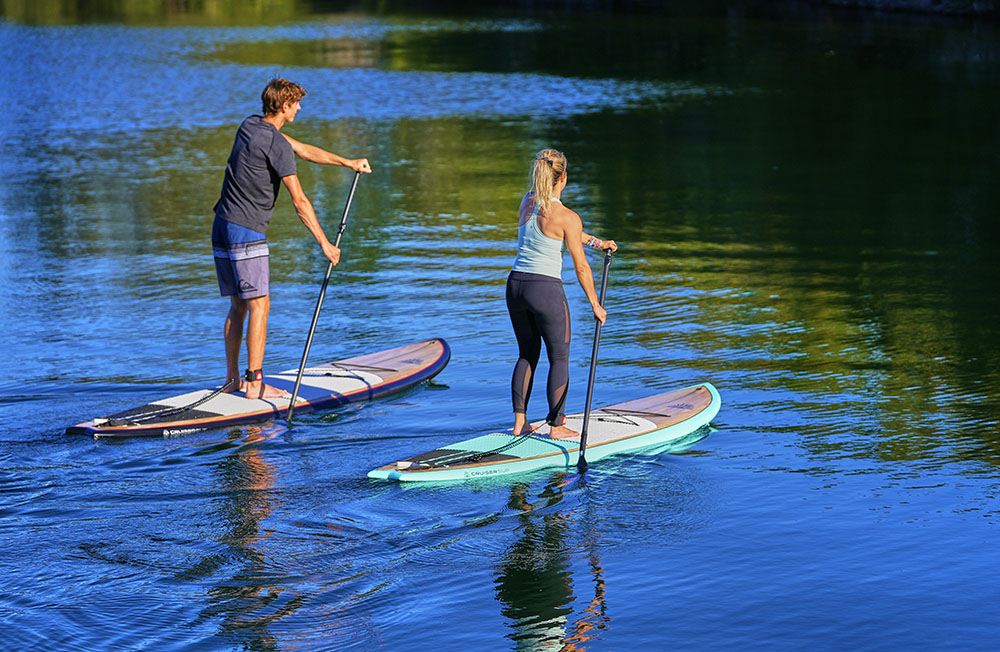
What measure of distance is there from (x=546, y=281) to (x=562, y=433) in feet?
3.48

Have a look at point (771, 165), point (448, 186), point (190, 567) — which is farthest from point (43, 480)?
point (771, 165)

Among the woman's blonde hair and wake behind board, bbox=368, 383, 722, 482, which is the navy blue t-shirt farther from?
wake behind board, bbox=368, 383, 722, 482

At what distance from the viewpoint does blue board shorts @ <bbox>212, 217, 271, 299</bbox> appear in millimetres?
9008

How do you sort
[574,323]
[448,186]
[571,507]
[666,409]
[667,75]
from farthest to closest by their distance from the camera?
[667,75] → [448,186] → [574,323] → [666,409] → [571,507]

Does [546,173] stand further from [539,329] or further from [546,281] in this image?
[539,329]

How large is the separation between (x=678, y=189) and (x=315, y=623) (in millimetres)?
14490

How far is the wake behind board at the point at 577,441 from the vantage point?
25.5 ft

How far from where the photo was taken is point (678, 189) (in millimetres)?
19484

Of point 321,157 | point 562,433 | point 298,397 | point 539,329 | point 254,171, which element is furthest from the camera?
point 321,157

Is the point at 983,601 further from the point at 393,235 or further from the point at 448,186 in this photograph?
the point at 448,186

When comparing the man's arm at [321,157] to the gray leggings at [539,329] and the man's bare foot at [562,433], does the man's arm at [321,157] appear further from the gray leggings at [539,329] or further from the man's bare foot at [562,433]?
the man's bare foot at [562,433]

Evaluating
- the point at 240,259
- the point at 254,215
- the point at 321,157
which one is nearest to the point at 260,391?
the point at 240,259

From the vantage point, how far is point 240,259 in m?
9.01

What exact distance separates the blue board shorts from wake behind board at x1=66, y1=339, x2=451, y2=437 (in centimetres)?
79
